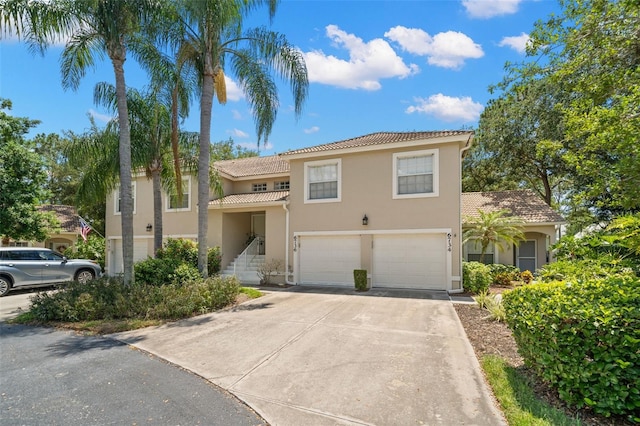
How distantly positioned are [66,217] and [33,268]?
11.8 m

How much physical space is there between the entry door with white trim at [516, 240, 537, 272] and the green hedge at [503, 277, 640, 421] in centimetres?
1376

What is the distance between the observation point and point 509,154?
73.7 feet

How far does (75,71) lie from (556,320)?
13012 millimetres

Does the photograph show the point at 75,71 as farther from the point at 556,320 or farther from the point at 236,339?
the point at 556,320

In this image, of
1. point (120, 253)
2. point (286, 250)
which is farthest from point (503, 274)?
point (120, 253)

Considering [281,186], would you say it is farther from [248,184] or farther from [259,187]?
[248,184]

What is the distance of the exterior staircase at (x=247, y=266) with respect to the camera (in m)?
15.4

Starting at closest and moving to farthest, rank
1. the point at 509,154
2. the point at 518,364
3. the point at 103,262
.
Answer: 1. the point at 518,364
2. the point at 103,262
3. the point at 509,154

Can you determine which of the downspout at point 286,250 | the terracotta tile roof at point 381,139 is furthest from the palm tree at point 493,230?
the downspout at point 286,250

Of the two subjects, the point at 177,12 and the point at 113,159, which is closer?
the point at 177,12

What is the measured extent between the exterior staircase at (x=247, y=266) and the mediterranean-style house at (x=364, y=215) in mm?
50

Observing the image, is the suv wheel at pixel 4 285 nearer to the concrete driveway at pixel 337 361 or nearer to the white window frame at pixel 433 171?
the concrete driveway at pixel 337 361

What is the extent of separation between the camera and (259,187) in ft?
59.4

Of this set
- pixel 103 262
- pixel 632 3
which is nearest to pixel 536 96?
pixel 632 3
